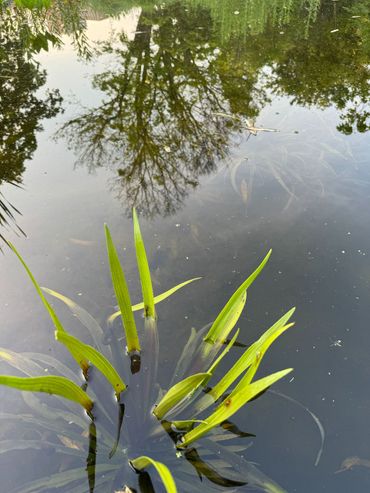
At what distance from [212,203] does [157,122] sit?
3.45 feet

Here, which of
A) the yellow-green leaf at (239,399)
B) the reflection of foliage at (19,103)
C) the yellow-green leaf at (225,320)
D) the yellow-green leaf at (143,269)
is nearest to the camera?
the yellow-green leaf at (239,399)

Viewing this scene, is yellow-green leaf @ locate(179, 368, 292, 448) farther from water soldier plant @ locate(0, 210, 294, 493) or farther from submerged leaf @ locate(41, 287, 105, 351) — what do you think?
submerged leaf @ locate(41, 287, 105, 351)

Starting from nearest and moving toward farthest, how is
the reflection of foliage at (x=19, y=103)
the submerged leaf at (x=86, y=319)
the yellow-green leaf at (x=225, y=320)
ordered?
the yellow-green leaf at (x=225, y=320), the submerged leaf at (x=86, y=319), the reflection of foliage at (x=19, y=103)

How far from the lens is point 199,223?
94.6 inches

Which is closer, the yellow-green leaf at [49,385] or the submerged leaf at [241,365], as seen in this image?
the yellow-green leaf at [49,385]

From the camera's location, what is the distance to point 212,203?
101 inches

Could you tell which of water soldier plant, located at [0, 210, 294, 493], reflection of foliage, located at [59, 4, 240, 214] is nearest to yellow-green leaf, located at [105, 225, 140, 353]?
water soldier plant, located at [0, 210, 294, 493]

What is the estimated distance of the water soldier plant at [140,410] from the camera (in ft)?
4.23

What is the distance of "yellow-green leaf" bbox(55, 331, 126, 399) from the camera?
3.85ft

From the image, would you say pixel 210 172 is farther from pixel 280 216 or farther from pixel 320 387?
pixel 320 387

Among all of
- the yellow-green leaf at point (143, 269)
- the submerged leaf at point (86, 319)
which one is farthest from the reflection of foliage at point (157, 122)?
the yellow-green leaf at point (143, 269)

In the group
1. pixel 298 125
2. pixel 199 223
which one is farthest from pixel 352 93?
pixel 199 223

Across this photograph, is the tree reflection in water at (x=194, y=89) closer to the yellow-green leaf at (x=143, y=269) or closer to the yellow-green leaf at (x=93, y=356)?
the yellow-green leaf at (x=143, y=269)

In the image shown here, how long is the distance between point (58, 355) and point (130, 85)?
2805 mm
